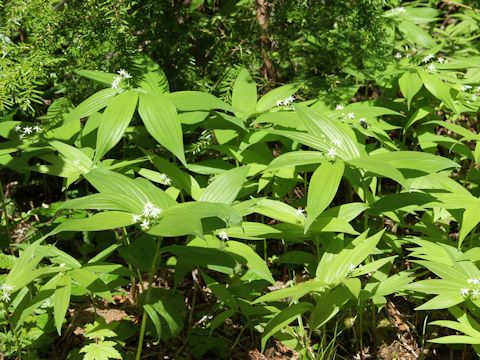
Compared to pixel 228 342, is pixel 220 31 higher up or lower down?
higher up

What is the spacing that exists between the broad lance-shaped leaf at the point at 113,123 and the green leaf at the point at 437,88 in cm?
167

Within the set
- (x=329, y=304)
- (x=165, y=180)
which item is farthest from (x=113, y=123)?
(x=329, y=304)

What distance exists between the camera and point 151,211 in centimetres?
224

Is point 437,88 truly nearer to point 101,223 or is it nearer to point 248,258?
point 248,258

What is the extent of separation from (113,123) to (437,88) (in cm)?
183

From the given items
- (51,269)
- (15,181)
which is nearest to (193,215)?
(51,269)

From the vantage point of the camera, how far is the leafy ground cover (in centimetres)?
248

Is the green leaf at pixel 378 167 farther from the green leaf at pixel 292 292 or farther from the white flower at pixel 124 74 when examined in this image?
the white flower at pixel 124 74

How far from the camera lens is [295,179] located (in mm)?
3152

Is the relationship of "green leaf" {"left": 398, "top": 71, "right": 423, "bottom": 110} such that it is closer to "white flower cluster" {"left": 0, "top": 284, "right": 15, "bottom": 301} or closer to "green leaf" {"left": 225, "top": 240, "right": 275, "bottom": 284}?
"green leaf" {"left": 225, "top": 240, "right": 275, "bottom": 284}

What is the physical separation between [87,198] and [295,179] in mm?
1247

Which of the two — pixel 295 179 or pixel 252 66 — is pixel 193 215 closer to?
pixel 295 179

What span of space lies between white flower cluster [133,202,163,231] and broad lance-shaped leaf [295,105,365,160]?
36.0 inches

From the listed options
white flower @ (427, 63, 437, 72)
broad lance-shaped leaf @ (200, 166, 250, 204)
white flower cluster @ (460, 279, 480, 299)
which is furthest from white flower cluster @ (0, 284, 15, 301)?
white flower @ (427, 63, 437, 72)
